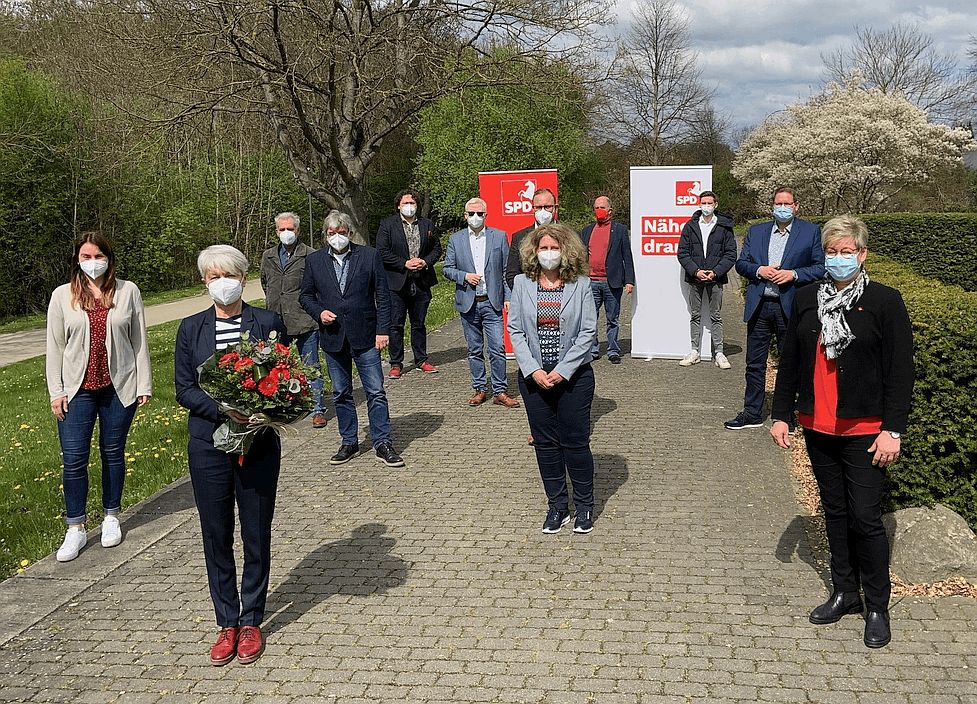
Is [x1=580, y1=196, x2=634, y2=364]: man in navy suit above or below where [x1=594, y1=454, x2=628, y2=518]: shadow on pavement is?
above

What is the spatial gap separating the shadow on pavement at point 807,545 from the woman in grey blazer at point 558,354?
124cm

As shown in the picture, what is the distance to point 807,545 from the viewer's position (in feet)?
18.3

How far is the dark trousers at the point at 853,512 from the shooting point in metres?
4.43

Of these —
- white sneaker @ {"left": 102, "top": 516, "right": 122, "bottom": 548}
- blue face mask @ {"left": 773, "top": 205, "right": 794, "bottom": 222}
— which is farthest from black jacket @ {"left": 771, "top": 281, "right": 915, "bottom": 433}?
white sneaker @ {"left": 102, "top": 516, "right": 122, "bottom": 548}

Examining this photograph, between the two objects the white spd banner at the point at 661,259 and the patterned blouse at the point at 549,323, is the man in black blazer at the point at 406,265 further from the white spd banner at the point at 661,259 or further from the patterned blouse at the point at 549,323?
the patterned blouse at the point at 549,323

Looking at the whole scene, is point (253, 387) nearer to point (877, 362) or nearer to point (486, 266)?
point (877, 362)

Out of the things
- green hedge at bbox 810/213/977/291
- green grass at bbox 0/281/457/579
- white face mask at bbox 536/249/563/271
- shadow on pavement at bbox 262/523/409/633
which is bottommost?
green grass at bbox 0/281/457/579

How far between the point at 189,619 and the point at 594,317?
3.06 m

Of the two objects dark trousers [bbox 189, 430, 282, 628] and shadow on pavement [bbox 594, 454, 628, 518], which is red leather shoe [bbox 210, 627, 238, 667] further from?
shadow on pavement [bbox 594, 454, 628, 518]

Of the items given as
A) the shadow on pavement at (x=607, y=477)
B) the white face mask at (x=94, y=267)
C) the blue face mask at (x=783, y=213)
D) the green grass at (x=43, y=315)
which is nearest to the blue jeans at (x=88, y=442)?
the white face mask at (x=94, y=267)

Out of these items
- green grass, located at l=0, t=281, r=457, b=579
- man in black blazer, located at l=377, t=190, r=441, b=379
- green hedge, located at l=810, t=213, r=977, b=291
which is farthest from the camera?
green hedge, located at l=810, t=213, r=977, b=291

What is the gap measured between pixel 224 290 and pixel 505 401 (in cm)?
533

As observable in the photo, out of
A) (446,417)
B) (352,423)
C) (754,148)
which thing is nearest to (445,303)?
(446,417)

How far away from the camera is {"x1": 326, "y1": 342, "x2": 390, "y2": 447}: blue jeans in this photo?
25.2 ft
